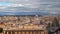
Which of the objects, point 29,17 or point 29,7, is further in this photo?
point 29,17

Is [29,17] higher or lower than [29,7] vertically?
lower

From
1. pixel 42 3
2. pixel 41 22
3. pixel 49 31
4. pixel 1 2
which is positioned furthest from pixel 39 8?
pixel 1 2

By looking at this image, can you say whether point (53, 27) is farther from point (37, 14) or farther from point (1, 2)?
point (1, 2)

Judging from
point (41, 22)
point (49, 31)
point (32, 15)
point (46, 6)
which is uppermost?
point (46, 6)

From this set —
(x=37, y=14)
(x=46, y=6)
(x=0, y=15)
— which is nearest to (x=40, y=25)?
(x=37, y=14)

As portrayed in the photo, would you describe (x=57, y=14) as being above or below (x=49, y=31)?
above

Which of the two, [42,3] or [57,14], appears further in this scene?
[57,14]
